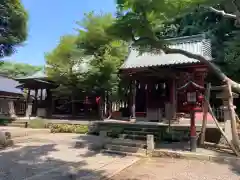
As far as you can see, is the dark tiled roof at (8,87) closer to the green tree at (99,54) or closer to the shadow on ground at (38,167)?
the green tree at (99,54)

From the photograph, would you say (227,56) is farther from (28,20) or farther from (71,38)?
(28,20)

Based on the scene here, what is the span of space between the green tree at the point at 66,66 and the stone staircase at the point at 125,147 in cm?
637

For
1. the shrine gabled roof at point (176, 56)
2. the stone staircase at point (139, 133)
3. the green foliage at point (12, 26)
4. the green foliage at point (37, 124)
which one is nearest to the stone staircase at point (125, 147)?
the stone staircase at point (139, 133)

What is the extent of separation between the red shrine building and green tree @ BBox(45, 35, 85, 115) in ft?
10.1

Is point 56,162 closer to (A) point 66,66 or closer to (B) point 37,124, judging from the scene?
(B) point 37,124

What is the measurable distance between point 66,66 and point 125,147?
8.42 metres

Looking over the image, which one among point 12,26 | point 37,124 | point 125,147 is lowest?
point 125,147

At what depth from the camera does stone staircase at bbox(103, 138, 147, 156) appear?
8.93m

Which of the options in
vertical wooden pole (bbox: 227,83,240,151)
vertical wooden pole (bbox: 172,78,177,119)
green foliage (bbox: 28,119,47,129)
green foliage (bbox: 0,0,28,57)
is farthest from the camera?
green foliage (bbox: 28,119,47,129)

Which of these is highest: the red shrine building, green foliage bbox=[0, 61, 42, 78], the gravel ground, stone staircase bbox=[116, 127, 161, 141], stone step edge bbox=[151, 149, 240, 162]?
green foliage bbox=[0, 61, 42, 78]

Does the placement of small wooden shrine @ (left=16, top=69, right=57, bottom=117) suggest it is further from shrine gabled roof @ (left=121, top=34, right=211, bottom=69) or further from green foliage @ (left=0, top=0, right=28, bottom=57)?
shrine gabled roof @ (left=121, top=34, right=211, bottom=69)

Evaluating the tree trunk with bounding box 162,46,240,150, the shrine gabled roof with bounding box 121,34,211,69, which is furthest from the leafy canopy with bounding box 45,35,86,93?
the tree trunk with bounding box 162,46,240,150

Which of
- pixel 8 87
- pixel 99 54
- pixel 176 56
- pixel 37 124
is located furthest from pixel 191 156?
pixel 8 87

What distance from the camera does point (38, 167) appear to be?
696 cm
